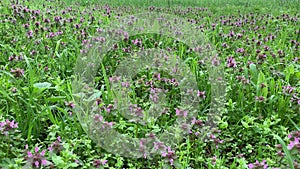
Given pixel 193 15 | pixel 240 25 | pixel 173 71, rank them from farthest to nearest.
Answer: pixel 193 15, pixel 240 25, pixel 173 71

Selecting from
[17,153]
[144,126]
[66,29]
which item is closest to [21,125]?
[17,153]

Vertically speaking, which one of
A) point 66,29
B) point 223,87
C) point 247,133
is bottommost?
point 247,133

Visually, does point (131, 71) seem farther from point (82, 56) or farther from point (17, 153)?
point (17, 153)

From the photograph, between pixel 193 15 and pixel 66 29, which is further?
pixel 193 15

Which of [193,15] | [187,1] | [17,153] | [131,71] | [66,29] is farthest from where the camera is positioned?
[187,1]

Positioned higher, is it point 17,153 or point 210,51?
point 210,51

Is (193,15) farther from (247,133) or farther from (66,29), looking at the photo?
(247,133)

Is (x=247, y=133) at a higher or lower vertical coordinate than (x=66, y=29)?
lower

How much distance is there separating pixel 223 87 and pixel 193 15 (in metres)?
4.27

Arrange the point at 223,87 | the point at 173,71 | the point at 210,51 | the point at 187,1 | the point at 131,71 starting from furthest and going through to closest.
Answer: the point at 187,1 < the point at 210,51 < the point at 131,71 < the point at 173,71 < the point at 223,87

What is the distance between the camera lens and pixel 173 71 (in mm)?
3156

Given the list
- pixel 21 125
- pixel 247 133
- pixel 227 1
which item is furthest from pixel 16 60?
pixel 227 1

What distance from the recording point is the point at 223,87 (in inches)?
114

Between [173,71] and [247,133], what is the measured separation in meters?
0.99
